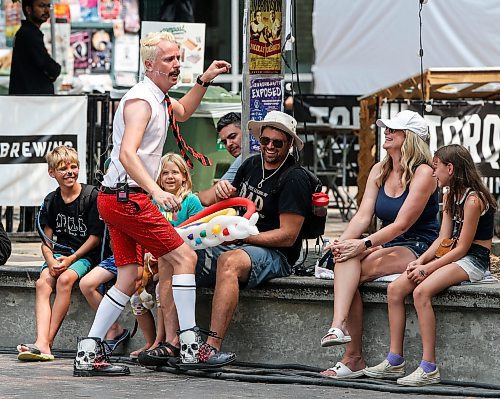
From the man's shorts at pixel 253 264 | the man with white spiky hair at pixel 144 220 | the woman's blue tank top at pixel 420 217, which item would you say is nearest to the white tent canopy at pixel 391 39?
the woman's blue tank top at pixel 420 217

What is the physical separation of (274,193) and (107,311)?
1.21m

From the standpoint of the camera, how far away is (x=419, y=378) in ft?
22.6

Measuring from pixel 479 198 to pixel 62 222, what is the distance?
2771 mm

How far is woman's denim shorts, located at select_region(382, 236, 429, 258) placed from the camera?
7.34 m

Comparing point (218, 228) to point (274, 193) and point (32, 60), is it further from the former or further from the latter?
point (32, 60)

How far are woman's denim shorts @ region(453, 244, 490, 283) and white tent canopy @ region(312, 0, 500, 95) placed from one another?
29.5 ft

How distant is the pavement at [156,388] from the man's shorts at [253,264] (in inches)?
22.0

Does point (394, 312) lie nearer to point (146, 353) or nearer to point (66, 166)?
point (146, 353)

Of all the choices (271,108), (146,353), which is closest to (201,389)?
(146,353)

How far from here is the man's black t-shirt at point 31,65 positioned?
38.3 ft

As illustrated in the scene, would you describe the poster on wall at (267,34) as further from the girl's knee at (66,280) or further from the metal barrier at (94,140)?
the metal barrier at (94,140)

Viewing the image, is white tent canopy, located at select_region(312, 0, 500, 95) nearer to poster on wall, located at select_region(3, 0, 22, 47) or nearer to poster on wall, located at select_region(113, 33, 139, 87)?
poster on wall, located at select_region(113, 33, 139, 87)

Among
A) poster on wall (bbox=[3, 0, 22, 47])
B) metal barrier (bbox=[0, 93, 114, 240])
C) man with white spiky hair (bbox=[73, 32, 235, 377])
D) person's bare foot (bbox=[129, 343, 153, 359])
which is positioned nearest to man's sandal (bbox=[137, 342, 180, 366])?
man with white spiky hair (bbox=[73, 32, 235, 377])

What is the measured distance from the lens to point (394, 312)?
23.1 ft
